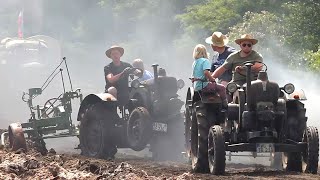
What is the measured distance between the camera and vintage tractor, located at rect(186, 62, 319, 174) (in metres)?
11.2

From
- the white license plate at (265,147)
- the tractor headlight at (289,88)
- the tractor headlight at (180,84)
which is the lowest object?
the white license plate at (265,147)

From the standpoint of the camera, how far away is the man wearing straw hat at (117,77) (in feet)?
54.1

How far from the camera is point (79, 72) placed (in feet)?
180

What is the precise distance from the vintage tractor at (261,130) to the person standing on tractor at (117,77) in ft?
15.5

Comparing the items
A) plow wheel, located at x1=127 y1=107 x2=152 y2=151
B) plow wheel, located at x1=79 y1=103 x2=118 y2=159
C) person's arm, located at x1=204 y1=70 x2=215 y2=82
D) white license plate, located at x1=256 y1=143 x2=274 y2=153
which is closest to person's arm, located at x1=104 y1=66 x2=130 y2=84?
plow wheel, located at x1=79 y1=103 x2=118 y2=159

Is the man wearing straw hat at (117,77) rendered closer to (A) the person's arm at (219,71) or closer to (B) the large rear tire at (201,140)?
(A) the person's arm at (219,71)

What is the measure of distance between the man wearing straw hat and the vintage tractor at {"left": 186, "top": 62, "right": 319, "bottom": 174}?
4.72 meters

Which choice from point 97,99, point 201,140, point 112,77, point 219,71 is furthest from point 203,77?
point 112,77

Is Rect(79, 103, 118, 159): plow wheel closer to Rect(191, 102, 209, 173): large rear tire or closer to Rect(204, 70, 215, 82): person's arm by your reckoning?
Rect(191, 102, 209, 173): large rear tire

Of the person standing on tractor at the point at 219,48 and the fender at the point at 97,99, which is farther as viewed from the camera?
A: the fender at the point at 97,99

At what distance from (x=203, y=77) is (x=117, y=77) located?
14.3 feet

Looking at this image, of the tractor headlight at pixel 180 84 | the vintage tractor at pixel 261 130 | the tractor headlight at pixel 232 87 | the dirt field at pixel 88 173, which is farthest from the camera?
the tractor headlight at pixel 180 84

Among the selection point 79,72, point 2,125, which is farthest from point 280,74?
point 79,72

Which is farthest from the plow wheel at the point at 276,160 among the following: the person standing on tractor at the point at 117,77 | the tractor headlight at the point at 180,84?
the person standing on tractor at the point at 117,77
